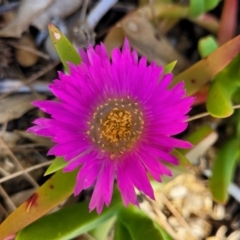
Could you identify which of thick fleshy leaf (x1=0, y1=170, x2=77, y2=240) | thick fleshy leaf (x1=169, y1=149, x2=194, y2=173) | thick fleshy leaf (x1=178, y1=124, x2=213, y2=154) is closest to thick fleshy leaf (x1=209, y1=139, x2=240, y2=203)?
thick fleshy leaf (x1=178, y1=124, x2=213, y2=154)

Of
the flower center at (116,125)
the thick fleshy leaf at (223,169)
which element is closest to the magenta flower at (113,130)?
the flower center at (116,125)

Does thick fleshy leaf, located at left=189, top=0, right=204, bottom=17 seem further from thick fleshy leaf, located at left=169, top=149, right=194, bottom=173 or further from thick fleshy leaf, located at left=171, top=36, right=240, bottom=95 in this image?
thick fleshy leaf, located at left=169, top=149, right=194, bottom=173

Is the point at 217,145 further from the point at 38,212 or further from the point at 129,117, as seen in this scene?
the point at 38,212

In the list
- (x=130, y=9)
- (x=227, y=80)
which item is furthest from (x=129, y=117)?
(x=130, y=9)

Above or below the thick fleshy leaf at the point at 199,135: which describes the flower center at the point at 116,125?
above

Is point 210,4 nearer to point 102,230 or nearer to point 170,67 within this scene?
point 170,67

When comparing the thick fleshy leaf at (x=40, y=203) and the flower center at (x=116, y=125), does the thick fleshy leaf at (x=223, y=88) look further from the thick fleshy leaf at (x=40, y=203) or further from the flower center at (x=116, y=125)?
the thick fleshy leaf at (x=40, y=203)
